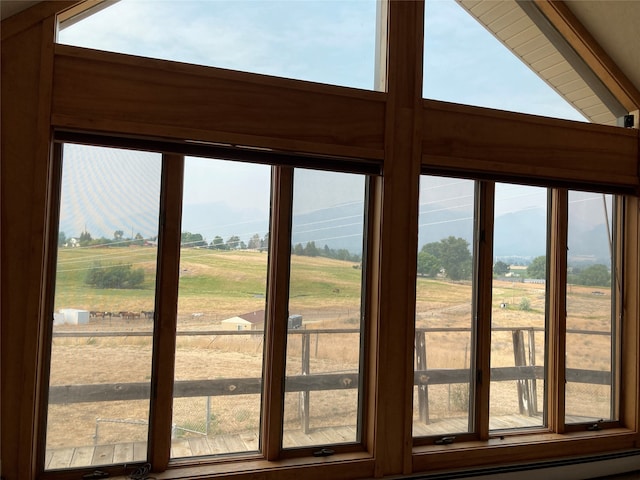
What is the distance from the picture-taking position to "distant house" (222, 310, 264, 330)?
124 inches

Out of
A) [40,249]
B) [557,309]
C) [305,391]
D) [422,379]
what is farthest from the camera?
[557,309]

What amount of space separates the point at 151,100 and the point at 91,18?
0.64 metres

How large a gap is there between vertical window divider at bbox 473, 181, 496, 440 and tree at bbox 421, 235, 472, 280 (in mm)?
97

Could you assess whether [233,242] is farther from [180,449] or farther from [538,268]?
[538,268]

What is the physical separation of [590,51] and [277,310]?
3.25 meters

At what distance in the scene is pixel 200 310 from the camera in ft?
10.2

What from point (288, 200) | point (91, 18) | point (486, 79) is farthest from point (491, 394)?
point (91, 18)

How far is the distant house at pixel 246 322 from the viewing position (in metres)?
3.16

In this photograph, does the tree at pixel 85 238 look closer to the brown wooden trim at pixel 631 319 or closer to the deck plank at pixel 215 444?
the deck plank at pixel 215 444

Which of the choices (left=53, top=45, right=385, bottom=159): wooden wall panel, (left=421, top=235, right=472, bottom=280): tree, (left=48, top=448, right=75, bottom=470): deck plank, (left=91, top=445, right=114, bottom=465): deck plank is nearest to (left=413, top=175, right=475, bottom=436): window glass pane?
(left=421, top=235, right=472, bottom=280): tree

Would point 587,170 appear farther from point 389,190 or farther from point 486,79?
point 389,190

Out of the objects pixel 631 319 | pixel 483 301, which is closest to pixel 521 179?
pixel 483 301

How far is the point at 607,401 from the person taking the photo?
4109 millimetres

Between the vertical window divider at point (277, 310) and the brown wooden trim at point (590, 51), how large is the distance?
252 cm
